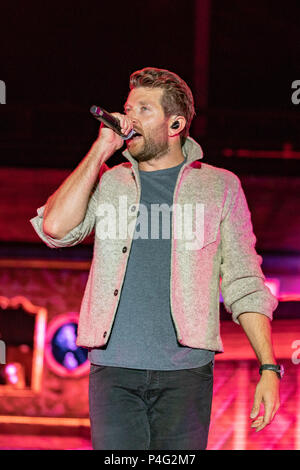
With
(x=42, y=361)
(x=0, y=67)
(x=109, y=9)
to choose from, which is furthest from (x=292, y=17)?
(x=42, y=361)

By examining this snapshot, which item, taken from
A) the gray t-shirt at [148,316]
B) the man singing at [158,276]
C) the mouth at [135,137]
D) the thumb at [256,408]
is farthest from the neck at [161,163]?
the thumb at [256,408]

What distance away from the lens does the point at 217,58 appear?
25.5 ft

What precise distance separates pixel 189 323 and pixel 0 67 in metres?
6.12

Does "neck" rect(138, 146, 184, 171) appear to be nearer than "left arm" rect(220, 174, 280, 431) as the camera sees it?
No

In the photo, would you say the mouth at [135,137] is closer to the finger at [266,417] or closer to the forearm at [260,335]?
the forearm at [260,335]

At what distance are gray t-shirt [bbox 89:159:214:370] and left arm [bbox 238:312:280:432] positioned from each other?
17 centimetres

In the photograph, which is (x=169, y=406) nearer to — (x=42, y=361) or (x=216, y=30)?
(x=42, y=361)

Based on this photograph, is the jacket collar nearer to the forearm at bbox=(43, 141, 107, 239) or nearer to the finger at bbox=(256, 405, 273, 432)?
the forearm at bbox=(43, 141, 107, 239)

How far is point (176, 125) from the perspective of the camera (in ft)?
8.98

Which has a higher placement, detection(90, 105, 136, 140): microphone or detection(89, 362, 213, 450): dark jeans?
detection(90, 105, 136, 140): microphone

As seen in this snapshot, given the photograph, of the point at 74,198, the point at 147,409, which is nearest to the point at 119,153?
the point at 74,198

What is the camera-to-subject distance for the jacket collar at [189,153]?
2.63m

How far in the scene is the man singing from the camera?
2.27 meters

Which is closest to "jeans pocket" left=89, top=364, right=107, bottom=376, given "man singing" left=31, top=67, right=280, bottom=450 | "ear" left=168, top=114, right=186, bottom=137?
"man singing" left=31, top=67, right=280, bottom=450
